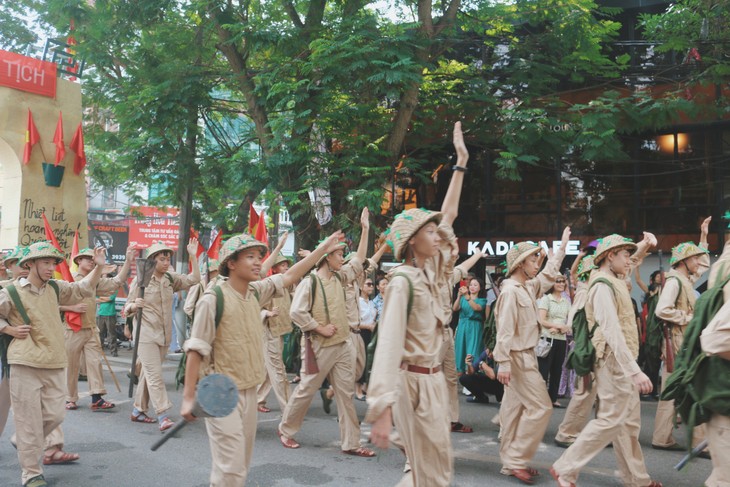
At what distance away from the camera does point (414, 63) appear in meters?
10.4

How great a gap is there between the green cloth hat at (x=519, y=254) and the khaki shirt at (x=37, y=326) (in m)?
4.03

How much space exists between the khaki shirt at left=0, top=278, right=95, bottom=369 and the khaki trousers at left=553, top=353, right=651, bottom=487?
4271 mm

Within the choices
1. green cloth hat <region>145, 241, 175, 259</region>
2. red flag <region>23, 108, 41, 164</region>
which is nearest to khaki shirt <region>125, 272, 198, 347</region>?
green cloth hat <region>145, 241, 175, 259</region>

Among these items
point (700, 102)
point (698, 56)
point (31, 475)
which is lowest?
point (31, 475)

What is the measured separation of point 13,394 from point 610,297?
4961 millimetres

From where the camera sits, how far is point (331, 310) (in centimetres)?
748

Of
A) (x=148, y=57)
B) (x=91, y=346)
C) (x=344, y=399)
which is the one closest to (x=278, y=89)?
(x=148, y=57)

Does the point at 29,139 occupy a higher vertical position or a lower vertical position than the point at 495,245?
higher

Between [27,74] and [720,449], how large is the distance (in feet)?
47.3

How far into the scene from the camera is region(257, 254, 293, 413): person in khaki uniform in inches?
350

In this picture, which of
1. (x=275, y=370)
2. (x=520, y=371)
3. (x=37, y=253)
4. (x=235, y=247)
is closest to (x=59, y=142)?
(x=275, y=370)

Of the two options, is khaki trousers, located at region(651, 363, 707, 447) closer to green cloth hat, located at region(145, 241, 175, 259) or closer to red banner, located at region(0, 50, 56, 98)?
green cloth hat, located at region(145, 241, 175, 259)

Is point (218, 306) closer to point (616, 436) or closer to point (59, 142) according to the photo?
point (616, 436)

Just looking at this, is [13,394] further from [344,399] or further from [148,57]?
[148,57]
